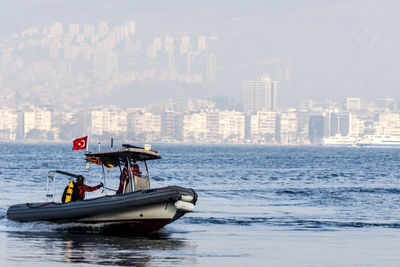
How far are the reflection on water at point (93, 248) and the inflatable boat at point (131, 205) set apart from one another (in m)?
0.49

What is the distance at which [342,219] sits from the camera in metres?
35.8

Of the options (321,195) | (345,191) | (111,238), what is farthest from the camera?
(345,191)

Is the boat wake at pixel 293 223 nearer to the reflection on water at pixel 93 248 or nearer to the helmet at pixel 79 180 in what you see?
the reflection on water at pixel 93 248

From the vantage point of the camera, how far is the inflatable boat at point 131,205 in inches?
1099

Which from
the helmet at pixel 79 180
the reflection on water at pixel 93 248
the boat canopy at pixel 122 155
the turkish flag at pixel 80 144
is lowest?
the reflection on water at pixel 93 248

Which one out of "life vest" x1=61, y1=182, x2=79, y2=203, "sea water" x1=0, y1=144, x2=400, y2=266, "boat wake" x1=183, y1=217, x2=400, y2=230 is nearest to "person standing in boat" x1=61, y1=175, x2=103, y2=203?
"life vest" x1=61, y1=182, x2=79, y2=203

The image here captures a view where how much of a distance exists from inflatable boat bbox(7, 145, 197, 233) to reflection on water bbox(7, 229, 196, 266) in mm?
490

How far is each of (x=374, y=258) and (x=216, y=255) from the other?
4.01 m

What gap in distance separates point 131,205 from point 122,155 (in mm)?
1764

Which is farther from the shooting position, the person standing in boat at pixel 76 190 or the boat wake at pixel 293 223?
the boat wake at pixel 293 223

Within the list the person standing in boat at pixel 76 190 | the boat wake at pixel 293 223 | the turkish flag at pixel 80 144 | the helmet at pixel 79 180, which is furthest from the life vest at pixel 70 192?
the boat wake at pixel 293 223

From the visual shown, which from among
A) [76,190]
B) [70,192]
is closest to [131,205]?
[76,190]

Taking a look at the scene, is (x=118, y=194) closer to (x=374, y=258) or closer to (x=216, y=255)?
(x=216, y=255)

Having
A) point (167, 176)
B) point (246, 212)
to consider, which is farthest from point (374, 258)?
point (167, 176)
